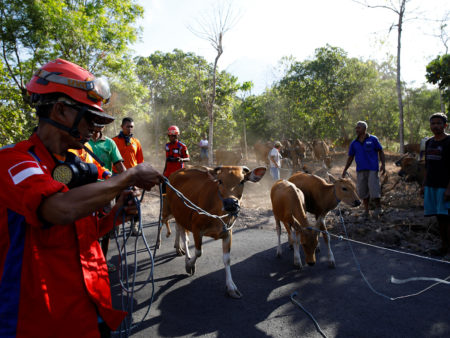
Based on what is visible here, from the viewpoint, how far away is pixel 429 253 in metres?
5.60

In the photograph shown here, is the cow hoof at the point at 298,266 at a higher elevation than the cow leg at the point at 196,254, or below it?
below

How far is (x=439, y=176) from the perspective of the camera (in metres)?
5.46

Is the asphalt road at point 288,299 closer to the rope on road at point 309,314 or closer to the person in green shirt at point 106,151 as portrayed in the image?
the rope on road at point 309,314

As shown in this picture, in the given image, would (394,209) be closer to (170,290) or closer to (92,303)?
(170,290)

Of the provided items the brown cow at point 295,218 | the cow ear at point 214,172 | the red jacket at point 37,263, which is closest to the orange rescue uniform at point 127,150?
the cow ear at point 214,172

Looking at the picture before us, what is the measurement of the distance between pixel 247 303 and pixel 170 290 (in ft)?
4.22

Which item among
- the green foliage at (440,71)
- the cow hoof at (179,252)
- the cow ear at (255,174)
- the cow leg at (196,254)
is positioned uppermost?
the green foliage at (440,71)

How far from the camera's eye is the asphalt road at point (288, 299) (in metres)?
3.60

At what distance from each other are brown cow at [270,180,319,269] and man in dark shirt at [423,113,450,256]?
7.86 ft

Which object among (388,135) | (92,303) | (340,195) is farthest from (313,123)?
(92,303)

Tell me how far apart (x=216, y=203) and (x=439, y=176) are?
4.16 meters

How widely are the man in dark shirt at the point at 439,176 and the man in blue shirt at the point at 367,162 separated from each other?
1.96m

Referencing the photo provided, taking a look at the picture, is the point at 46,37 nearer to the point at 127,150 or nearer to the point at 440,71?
the point at 127,150

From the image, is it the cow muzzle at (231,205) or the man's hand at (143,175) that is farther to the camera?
the cow muzzle at (231,205)
